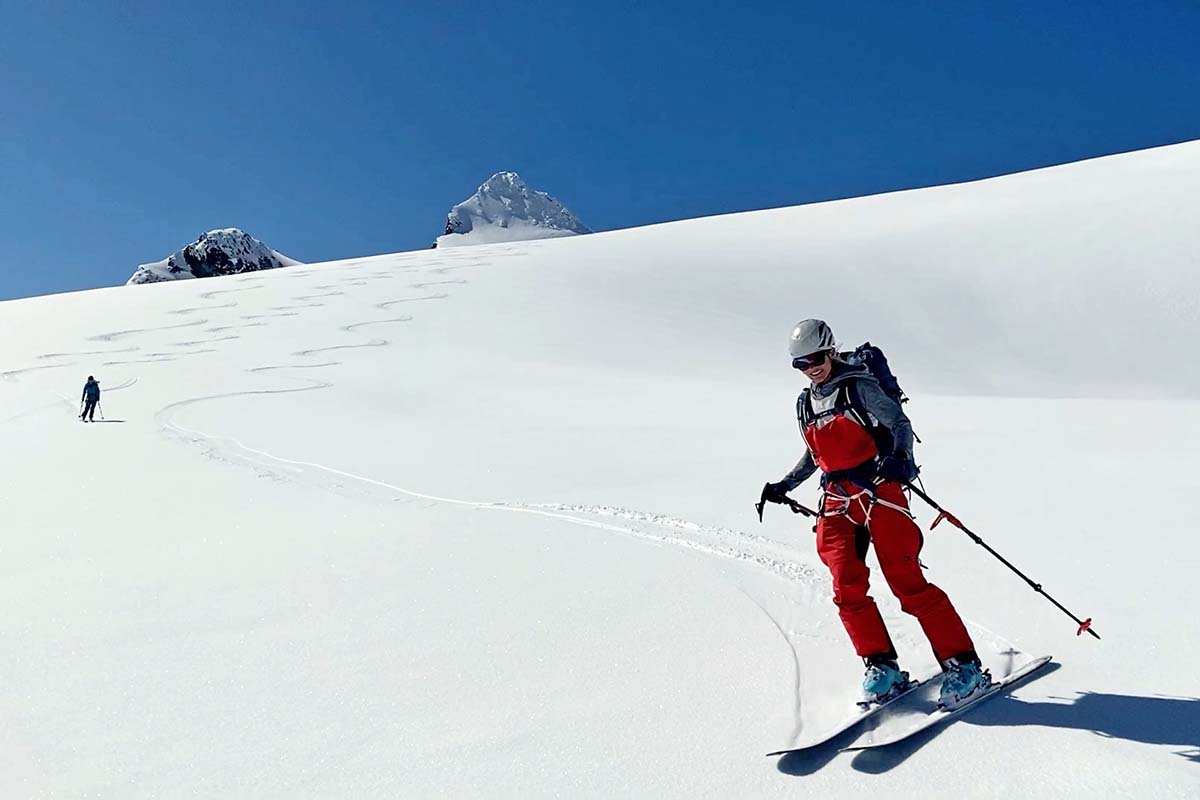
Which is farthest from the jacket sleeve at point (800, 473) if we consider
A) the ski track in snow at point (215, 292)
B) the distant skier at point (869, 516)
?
the ski track in snow at point (215, 292)

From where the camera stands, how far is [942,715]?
3.85 m

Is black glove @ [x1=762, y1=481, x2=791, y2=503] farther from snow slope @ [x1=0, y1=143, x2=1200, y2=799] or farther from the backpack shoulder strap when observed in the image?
snow slope @ [x1=0, y1=143, x2=1200, y2=799]

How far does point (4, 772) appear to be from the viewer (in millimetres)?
3787

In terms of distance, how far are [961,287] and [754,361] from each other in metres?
11.0

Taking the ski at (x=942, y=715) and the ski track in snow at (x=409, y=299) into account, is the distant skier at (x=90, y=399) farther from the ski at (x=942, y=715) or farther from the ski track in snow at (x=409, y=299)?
the ski at (x=942, y=715)

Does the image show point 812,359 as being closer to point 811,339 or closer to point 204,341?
point 811,339

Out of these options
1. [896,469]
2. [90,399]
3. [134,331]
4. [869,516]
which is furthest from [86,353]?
Result: [896,469]

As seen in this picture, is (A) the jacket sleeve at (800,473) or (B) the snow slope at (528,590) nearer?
(B) the snow slope at (528,590)

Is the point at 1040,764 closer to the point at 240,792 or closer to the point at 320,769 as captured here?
the point at 320,769

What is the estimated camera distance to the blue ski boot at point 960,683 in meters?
3.91

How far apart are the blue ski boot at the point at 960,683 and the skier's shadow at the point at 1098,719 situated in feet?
0.28

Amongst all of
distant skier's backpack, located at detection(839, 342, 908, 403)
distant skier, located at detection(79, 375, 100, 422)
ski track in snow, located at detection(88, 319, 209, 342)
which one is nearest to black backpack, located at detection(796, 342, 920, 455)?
distant skier's backpack, located at detection(839, 342, 908, 403)

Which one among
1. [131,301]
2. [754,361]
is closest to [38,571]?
[754,361]

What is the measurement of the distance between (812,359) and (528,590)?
113 inches
